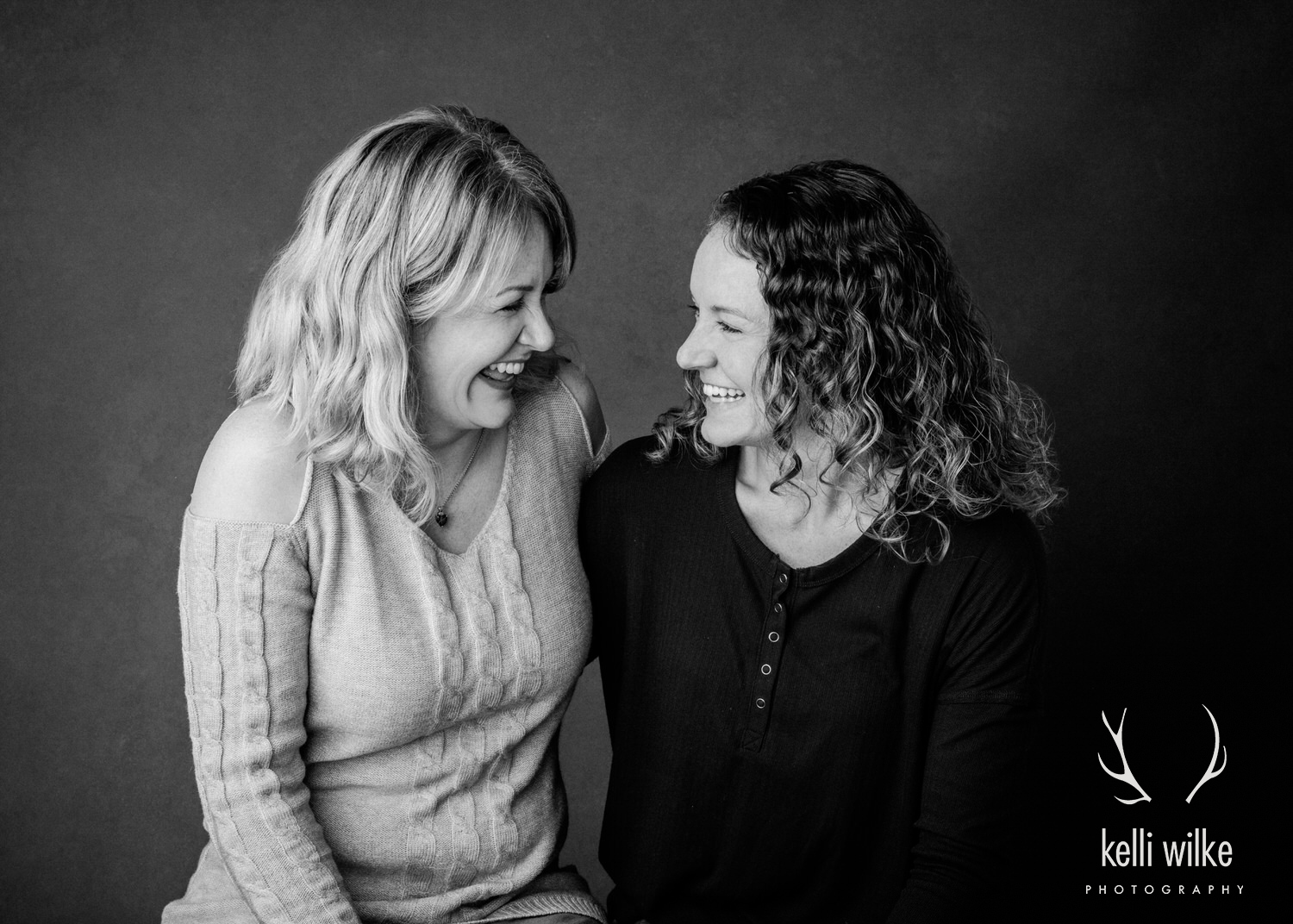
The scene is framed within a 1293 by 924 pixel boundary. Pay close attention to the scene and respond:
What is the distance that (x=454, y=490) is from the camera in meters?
1.80

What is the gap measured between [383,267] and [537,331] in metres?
0.24

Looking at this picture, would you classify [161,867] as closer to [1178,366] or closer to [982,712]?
[982,712]

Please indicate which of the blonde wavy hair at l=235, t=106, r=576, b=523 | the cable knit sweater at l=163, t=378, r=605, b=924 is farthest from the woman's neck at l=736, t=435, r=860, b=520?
the blonde wavy hair at l=235, t=106, r=576, b=523

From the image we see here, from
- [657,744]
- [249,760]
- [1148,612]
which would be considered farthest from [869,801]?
[1148,612]

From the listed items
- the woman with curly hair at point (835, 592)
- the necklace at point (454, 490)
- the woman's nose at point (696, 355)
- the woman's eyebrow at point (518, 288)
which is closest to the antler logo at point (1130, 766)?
the woman with curly hair at point (835, 592)

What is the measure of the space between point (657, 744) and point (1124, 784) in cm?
148

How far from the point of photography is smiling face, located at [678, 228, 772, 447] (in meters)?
1.71

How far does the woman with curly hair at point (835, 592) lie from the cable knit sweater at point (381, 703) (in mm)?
173

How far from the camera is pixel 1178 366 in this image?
2590mm

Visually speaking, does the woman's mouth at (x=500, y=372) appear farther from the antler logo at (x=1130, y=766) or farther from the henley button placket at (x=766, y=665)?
the antler logo at (x=1130, y=766)

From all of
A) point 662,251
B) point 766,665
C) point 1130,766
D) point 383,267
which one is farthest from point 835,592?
point 1130,766

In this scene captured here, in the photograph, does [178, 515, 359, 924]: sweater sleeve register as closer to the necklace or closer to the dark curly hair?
the necklace

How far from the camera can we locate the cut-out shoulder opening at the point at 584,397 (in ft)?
6.56

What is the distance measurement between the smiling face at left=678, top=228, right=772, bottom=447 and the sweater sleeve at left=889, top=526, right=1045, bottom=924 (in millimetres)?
397
